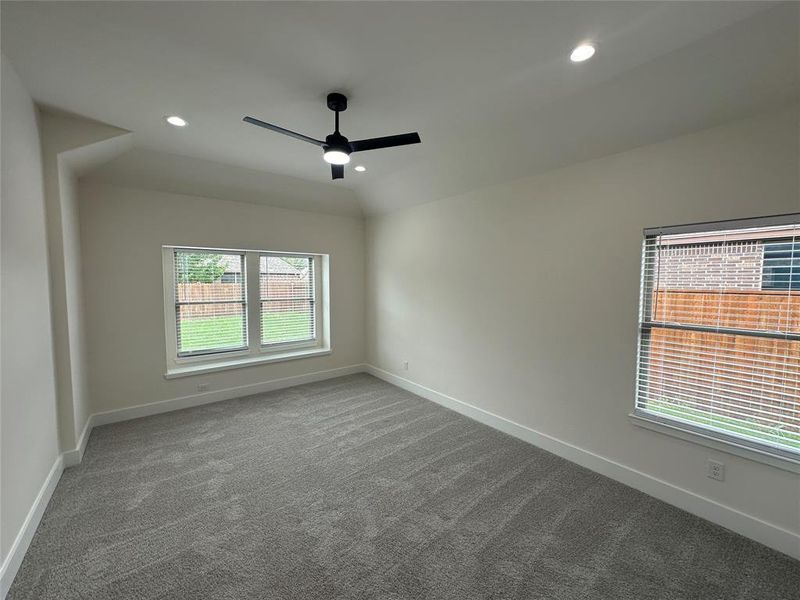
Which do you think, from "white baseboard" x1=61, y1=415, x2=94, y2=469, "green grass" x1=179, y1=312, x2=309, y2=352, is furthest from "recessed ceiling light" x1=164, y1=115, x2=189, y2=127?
"white baseboard" x1=61, y1=415, x2=94, y2=469

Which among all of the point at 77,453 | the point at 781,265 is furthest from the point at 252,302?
the point at 781,265

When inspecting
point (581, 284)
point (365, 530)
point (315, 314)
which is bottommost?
point (365, 530)

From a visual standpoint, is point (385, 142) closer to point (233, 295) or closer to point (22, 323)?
point (22, 323)

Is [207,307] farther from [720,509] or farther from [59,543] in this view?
[720,509]

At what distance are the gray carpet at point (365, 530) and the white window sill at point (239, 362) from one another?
2.91ft

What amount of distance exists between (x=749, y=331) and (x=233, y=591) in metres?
3.32

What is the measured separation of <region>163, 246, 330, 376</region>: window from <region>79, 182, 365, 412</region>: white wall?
196 millimetres

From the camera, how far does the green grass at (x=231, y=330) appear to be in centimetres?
418

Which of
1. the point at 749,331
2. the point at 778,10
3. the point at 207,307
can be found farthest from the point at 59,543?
the point at 778,10

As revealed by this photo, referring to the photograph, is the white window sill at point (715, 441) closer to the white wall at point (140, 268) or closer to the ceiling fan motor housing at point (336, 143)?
the ceiling fan motor housing at point (336, 143)

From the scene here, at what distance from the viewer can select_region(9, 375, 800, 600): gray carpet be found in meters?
1.69

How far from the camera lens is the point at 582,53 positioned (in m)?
1.85

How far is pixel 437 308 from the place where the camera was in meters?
4.16

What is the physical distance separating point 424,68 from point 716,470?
320 cm
